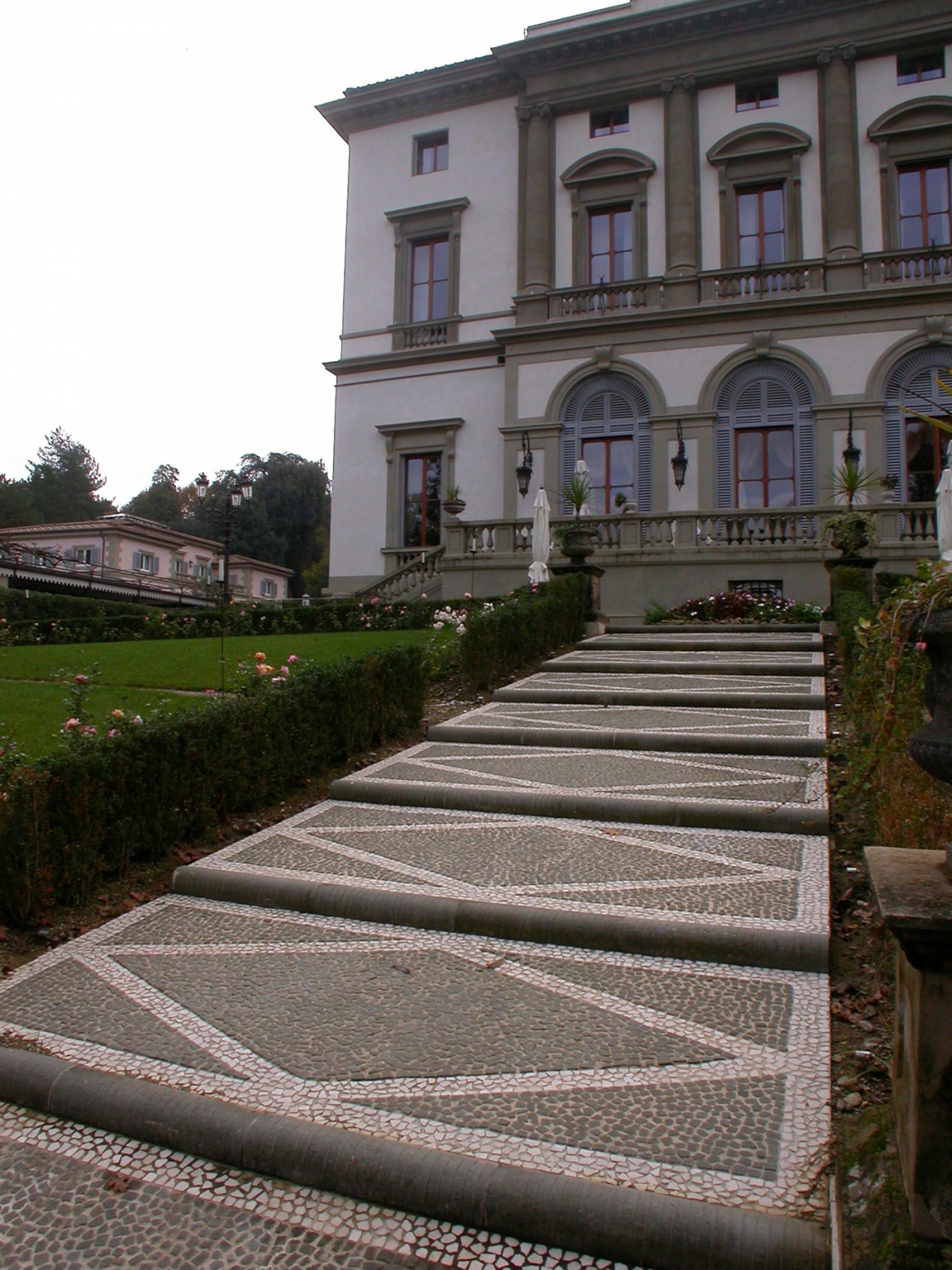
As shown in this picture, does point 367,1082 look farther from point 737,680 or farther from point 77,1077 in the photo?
point 737,680

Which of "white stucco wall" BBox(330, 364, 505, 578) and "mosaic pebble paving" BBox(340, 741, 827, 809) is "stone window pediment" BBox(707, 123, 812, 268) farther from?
"mosaic pebble paving" BBox(340, 741, 827, 809)

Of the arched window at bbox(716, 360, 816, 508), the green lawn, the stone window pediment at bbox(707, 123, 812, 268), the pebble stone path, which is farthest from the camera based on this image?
the stone window pediment at bbox(707, 123, 812, 268)

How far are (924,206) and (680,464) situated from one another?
8.55 metres

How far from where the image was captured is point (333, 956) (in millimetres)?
3945

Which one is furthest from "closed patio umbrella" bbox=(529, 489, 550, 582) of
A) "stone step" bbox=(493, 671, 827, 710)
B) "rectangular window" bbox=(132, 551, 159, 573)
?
"rectangular window" bbox=(132, 551, 159, 573)

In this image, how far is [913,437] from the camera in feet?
62.7

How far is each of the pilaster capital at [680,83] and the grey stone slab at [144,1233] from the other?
2521cm

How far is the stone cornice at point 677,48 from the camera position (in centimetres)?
2020

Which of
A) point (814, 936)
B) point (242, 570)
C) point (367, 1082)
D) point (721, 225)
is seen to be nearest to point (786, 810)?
point (814, 936)

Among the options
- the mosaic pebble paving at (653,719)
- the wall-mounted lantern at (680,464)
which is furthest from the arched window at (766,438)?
the mosaic pebble paving at (653,719)

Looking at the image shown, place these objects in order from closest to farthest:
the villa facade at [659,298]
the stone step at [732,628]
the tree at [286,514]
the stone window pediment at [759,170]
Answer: the stone step at [732,628]
the villa facade at [659,298]
the stone window pediment at [759,170]
the tree at [286,514]

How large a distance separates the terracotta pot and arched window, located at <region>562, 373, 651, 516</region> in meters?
18.8

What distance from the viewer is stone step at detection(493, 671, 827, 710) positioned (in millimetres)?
8867

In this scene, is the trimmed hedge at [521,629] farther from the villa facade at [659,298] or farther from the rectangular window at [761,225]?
the rectangular window at [761,225]
